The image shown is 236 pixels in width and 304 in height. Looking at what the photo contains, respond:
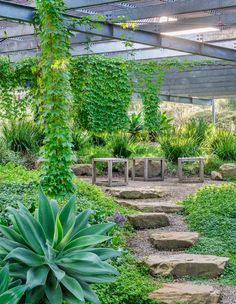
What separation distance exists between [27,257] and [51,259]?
0.48 ft

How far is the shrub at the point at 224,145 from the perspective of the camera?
1328cm

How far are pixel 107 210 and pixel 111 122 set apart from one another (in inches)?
320

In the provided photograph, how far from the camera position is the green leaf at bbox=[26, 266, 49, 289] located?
3.32 meters

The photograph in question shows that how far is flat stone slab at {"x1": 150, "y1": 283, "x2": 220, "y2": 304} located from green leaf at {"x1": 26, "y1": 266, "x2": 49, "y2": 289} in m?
1.35

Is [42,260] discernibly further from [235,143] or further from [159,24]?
[235,143]

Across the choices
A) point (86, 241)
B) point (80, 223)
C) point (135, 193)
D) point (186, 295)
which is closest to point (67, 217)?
point (80, 223)

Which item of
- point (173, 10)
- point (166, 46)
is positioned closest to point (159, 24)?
point (166, 46)

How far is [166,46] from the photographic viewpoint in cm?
1064

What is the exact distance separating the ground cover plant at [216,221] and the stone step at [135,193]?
658mm

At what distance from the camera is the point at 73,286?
3387mm

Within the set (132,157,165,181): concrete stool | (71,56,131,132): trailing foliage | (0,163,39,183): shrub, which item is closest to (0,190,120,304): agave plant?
(0,163,39,183): shrub

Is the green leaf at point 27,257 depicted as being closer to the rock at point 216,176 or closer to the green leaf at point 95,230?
the green leaf at point 95,230

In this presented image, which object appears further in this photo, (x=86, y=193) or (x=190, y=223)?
(x=86, y=193)

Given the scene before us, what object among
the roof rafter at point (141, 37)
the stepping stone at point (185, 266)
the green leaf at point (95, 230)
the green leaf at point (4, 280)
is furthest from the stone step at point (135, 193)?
the green leaf at point (4, 280)
